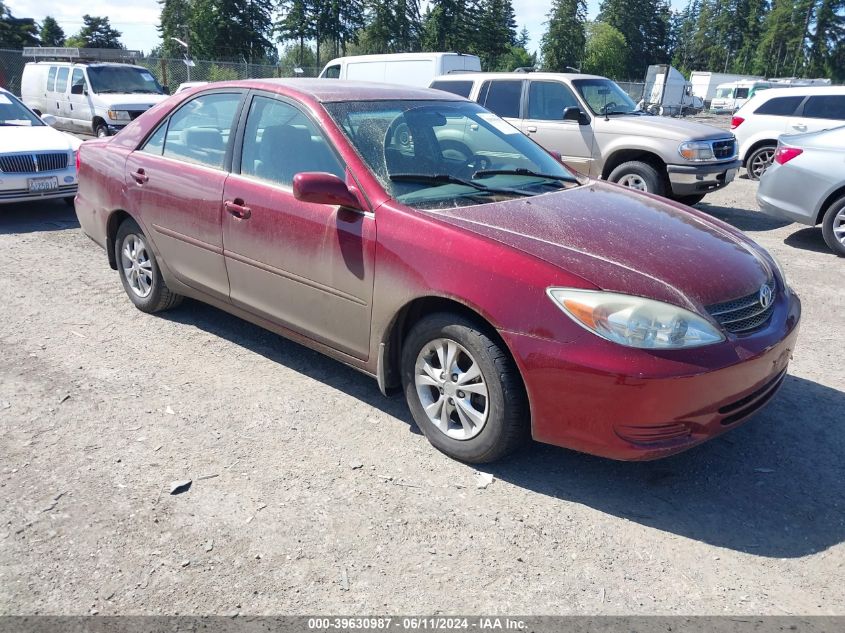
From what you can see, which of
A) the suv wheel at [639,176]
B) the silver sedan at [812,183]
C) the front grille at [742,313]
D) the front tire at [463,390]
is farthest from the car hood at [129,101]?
the front grille at [742,313]

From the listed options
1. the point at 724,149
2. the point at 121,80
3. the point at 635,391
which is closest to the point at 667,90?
the point at 121,80

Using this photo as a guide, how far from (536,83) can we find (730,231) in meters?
7.01

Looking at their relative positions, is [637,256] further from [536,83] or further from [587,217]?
[536,83]

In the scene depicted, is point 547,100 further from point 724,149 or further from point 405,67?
point 405,67

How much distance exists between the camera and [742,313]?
3131mm

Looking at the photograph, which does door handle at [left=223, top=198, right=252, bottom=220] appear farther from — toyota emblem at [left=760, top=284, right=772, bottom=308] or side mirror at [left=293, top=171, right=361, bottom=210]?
toyota emblem at [left=760, top=284, right=772, bottom=308]

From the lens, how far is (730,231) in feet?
12.8

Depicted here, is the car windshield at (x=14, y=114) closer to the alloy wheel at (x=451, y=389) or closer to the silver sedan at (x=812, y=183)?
the alloy wheel at (x=451, y=389)

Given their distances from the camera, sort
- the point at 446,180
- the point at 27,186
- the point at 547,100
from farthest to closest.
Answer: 1. the point at 547,100
2. the point at 27,186
3. the point at 446,180

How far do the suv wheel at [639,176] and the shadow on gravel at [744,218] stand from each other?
4.12 feet

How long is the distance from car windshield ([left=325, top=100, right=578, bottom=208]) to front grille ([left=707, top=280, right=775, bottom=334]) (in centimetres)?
129

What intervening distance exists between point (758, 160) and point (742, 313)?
11.5 meters

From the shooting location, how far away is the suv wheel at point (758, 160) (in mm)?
12873

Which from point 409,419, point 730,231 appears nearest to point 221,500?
point 409,419
